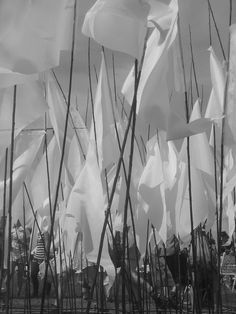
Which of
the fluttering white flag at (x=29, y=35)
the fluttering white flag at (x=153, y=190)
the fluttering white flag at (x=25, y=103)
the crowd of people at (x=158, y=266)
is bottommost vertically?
the crowd of people at (x=158, y=266)

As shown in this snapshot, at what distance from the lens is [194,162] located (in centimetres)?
292

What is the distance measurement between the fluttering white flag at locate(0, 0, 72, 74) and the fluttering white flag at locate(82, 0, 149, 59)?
4.9 inches

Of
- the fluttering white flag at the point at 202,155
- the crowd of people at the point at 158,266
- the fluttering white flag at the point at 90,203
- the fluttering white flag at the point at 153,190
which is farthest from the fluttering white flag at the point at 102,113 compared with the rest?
the fluttering white flag at the point at 202,155

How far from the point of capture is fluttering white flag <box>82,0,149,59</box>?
1747 millimetres

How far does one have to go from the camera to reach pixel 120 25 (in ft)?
5.75

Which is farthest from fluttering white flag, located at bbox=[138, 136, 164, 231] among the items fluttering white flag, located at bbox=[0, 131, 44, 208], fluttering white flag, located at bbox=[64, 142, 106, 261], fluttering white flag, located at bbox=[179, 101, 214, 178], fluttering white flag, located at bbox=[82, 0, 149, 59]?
fluttering white flag, located at bbox=[82, 0, 149, 59]

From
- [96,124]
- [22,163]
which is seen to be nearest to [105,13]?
[96,124]

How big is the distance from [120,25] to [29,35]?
276 millimetres

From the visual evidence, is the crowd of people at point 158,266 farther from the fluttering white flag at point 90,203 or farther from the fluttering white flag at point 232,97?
the fluttering white flag at point 232,97

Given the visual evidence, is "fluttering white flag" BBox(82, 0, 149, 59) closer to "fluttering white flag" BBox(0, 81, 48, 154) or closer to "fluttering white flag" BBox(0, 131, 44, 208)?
"fluttering white flag" BBox(0, 81, 48, 154)

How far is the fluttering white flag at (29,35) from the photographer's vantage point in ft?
5.75

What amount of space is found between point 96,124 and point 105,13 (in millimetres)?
874

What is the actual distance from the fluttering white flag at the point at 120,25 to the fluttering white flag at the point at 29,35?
13cm

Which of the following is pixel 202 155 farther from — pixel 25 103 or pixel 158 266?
pixel 158 266
